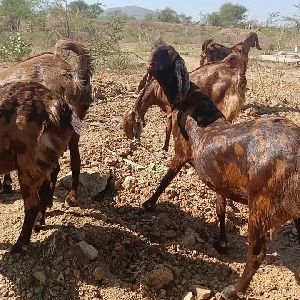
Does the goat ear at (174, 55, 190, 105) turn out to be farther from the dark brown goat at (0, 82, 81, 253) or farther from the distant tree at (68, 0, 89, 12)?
the distant tree at (68, 0, 89, 12)

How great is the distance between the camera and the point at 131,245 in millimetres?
5156

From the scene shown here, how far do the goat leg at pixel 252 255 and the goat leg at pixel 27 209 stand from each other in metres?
1.97

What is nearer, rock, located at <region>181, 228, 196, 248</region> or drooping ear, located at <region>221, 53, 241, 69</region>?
rock, located at <region>181, 228, 196, 248</region>

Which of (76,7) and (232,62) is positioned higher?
(76,7)

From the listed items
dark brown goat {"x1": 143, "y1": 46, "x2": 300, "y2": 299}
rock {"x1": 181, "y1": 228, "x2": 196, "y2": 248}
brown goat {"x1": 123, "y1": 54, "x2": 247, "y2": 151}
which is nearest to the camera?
dark brown goat {"x1": 143, "y1": 46, "x2": 300, "y2": 299}

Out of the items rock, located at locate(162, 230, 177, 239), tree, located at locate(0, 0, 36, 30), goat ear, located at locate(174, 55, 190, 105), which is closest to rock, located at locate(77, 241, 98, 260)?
rock, located at locate(162, 230, 177, 239)

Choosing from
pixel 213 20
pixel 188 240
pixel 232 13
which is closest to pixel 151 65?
pixel 188 240

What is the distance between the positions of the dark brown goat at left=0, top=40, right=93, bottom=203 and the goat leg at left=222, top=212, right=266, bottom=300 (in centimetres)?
223

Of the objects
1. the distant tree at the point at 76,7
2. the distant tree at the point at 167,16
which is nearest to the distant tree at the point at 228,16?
the distant tree at the point at 167,16

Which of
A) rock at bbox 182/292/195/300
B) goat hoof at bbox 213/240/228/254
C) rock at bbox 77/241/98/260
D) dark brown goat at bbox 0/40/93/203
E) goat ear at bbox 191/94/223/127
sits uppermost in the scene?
dark brown goat at bbox 0/40/93/203

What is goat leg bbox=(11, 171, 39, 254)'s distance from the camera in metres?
4.57

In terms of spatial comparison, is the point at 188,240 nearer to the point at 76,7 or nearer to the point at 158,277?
the point at 158,277

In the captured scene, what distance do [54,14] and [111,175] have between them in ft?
39.3

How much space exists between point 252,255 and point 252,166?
821 mm
